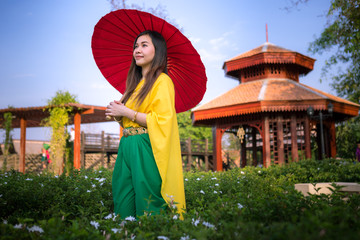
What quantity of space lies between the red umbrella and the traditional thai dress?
57 cm

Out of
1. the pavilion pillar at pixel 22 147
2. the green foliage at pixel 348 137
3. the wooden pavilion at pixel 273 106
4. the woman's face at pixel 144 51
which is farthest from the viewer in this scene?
the green foliage at pixel 348 137

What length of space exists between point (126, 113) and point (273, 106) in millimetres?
10133

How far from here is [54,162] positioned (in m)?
12.1

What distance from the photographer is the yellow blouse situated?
260 cm

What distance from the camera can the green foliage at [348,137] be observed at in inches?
794

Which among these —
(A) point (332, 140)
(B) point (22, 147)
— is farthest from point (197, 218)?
(A) point (332, 140)

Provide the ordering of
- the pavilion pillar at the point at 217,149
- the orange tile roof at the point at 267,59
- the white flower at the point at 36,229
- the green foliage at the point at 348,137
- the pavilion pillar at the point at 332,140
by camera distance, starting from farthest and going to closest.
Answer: the green foliage at the point at 348,137, the pavilion pillar at the point at 332,140, the pavilion pillar at the point at 217,149, the orange tile roof at the point at 267,59, the white flower at the point at 36,229

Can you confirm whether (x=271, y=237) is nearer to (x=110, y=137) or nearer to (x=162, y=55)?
(x=162, y=55)

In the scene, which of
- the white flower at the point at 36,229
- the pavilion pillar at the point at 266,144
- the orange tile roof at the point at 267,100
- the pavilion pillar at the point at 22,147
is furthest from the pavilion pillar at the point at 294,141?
the white flower at the point at 36,229

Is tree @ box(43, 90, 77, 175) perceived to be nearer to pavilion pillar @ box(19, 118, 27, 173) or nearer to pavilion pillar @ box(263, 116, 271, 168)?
pavilion pillar @ box(19, 118, 27, 173)

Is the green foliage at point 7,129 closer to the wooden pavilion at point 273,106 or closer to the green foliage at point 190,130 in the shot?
the wooden pavilion at point 273,106

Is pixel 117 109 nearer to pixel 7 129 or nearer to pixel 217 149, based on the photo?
pixel 217 149

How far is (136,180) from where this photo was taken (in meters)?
2.62

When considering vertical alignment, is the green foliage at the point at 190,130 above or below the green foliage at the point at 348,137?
above
